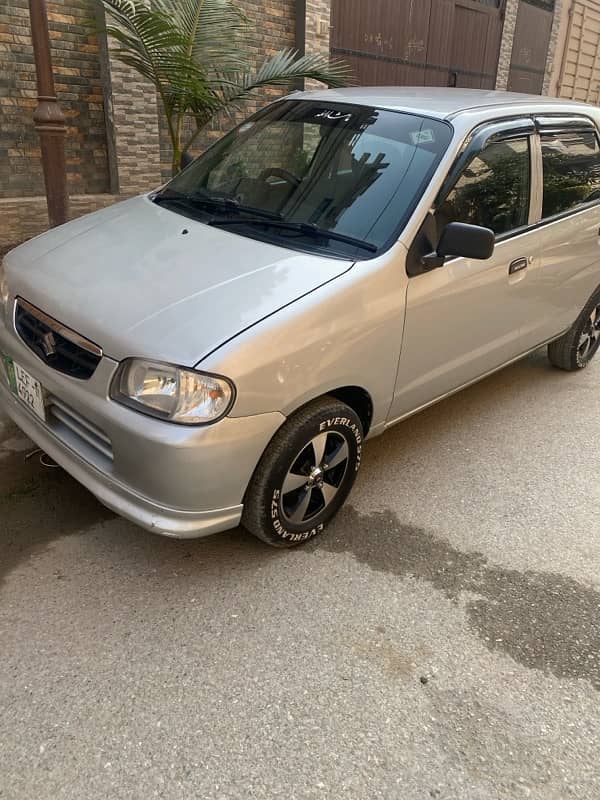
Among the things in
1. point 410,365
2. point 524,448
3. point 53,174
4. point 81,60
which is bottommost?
point 524,448

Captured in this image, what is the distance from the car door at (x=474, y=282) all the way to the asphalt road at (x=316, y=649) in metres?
0.66

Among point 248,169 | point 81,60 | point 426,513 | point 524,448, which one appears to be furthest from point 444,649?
point 81,60

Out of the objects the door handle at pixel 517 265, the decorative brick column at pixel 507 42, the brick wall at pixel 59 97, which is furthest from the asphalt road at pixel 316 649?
the decorative brick column at pixel 507 42

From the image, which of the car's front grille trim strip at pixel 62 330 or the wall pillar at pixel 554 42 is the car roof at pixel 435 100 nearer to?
the car's front grille trim strip at pixel 62 330

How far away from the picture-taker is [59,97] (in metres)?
7.11

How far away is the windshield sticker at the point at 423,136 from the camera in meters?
3.18

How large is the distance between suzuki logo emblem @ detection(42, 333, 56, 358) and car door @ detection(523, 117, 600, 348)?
267cm

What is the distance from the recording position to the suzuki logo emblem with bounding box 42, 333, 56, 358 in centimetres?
264

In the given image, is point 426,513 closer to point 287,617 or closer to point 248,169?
point 287,617

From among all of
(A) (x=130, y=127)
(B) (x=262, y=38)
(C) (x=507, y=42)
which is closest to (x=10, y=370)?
(A) (x=130, y=127)

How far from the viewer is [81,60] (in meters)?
7.16

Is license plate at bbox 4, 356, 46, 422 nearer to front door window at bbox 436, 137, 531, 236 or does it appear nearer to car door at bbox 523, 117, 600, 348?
front door window at bbox 436, 137, 531, 236

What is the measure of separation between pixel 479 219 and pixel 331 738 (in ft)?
8.22

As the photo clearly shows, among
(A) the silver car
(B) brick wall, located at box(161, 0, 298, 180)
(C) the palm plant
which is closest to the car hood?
(A) the silver car
